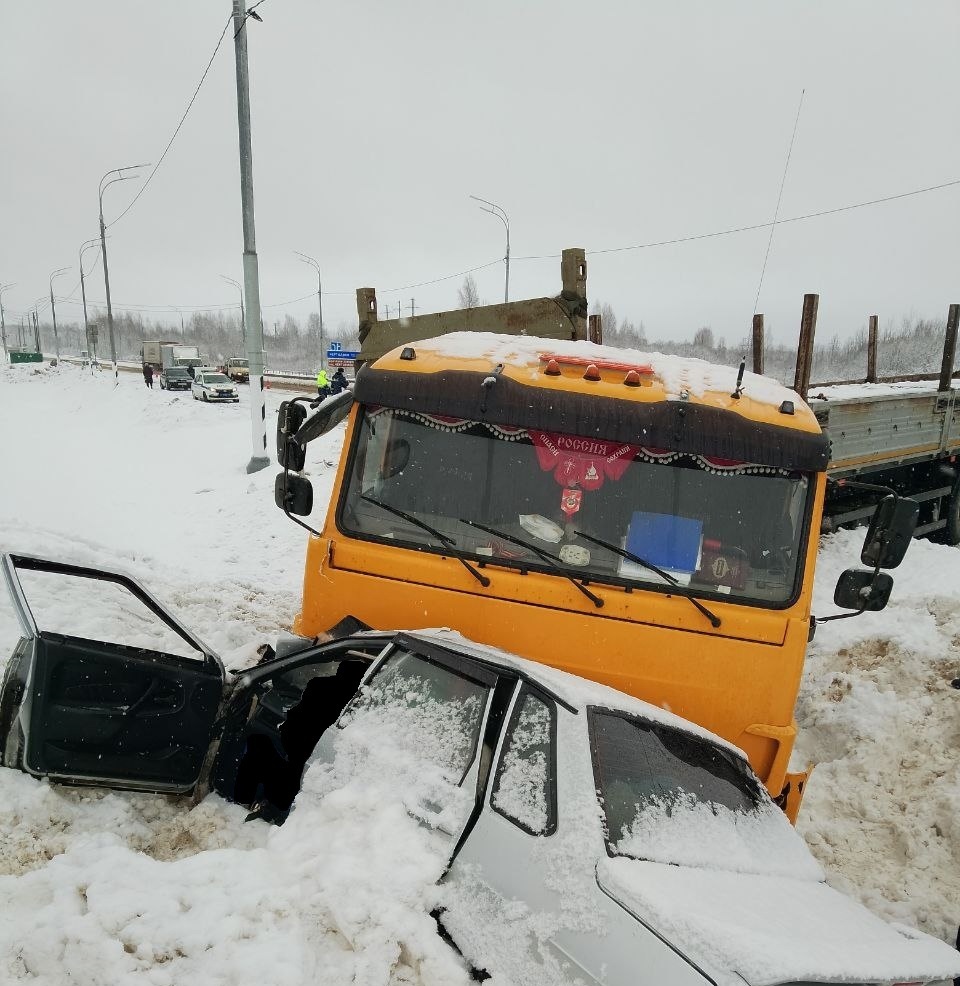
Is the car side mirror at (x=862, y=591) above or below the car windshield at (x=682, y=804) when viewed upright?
above

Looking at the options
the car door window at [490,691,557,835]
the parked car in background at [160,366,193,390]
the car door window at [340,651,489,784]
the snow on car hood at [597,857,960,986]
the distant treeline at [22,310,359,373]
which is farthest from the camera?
the distant treeline at [22,310,359,373]

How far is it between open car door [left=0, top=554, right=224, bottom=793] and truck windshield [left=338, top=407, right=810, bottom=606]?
1.18 metres

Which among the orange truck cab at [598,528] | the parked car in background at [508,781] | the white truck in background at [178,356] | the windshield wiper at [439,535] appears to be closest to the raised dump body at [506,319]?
the orange truck cab at [598,528]

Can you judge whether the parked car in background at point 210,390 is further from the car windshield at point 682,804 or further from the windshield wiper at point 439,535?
the car windshield at point 682,804

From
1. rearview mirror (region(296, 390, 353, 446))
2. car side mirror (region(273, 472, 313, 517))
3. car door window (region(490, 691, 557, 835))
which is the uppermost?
rearview mirror (region(296, 390, 353, 446))

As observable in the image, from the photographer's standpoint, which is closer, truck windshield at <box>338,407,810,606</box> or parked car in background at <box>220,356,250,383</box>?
truck windshield at <box>338,407,810,606</box>

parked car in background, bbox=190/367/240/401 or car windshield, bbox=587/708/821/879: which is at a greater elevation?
parked car in background, bbox=190/367/240/401

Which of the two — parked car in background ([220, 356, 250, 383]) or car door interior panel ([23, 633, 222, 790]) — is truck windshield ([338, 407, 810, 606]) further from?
parked car in background ([220, 356, 250, 383])

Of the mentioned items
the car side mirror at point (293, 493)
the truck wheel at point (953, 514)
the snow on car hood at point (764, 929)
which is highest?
the car side mirror at point (293, 493)

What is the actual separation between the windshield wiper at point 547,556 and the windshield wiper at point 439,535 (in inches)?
5.3

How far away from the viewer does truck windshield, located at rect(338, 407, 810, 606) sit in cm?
340

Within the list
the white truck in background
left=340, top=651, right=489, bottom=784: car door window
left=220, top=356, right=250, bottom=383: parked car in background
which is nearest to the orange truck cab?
left=340, top=651, right=489, bottom=784: car door window

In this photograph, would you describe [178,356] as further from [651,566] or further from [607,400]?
[651,566]

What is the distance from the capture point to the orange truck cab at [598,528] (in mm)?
3273
